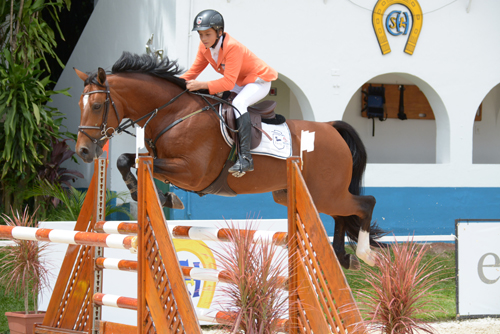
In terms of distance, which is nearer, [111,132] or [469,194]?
[111,132]

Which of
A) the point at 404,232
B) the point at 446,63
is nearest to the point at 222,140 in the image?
the point at 404,232

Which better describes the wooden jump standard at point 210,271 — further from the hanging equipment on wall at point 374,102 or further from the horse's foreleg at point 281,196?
the hanging equipment on wall at point 374,102

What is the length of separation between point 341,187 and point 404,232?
3.88 meters

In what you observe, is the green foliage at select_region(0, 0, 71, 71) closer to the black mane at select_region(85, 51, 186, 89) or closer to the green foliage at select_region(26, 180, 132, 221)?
the green foliage at select_region(26, 180, 132, 221)

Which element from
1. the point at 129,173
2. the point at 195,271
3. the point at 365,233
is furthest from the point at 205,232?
the point at 365,233

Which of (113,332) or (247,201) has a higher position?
(247,201)

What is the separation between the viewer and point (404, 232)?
743 cm

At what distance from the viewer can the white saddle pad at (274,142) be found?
339cm

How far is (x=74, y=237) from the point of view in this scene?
311cm

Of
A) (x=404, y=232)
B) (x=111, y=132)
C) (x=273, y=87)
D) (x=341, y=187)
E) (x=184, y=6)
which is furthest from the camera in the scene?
(x=273, y=87)

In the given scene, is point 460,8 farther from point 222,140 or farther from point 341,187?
point 222,140

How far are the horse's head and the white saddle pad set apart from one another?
0.72 m

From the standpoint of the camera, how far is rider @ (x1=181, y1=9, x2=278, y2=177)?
10.5 feet

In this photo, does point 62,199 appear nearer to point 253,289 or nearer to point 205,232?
point 205,232
